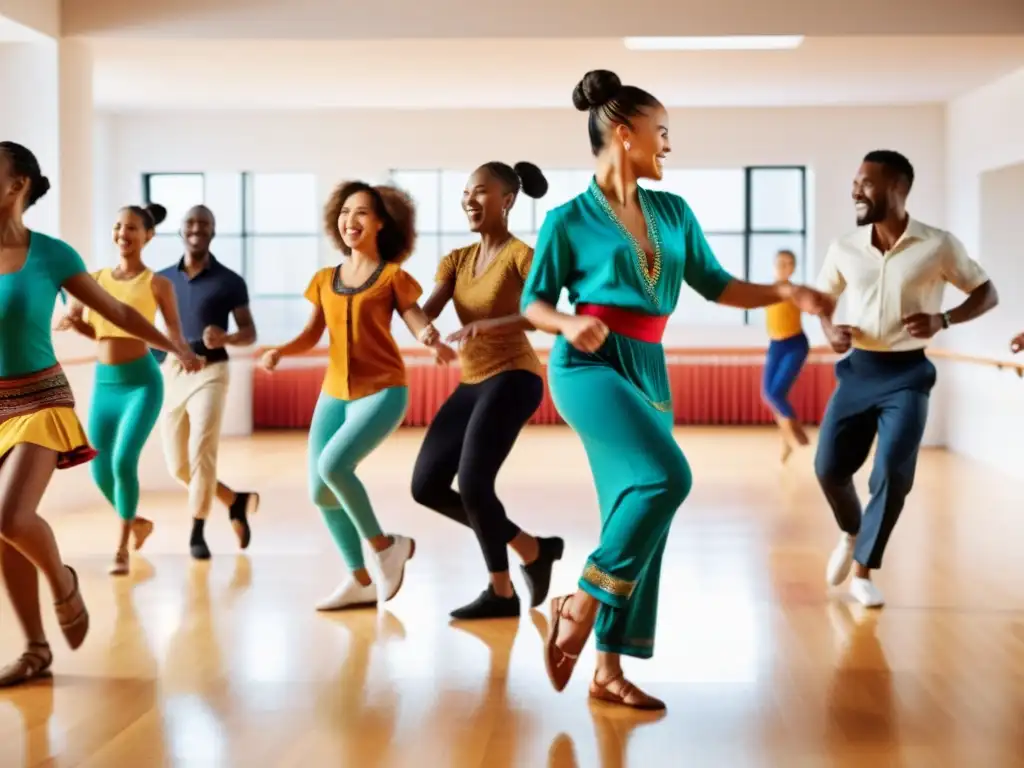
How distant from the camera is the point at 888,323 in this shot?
5.11 metres

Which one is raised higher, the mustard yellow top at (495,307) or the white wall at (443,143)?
the white wall at (443,143)

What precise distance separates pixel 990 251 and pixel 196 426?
7.19 meters

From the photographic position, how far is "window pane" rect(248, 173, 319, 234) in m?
13.8

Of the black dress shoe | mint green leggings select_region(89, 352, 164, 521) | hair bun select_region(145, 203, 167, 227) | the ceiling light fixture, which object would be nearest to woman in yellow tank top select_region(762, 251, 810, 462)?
the ceiling light fixture

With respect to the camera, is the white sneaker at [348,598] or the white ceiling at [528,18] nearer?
the white sneaker at [348,598]

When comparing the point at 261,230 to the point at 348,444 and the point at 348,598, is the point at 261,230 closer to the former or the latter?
the point at 348,598

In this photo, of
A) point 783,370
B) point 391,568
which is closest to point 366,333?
point 391,568

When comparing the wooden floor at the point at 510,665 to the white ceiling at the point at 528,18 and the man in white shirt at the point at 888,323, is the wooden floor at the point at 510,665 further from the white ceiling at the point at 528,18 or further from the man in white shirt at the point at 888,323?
the white ceiling at the point at 528,18

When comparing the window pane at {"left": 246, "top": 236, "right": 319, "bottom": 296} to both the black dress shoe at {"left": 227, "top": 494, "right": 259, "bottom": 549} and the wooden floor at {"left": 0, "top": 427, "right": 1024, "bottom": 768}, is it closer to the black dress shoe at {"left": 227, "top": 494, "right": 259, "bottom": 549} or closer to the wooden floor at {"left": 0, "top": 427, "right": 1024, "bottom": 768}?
the wooden floor at {"left": 0, "top": 427, "right": 1024, "bottom": 768}

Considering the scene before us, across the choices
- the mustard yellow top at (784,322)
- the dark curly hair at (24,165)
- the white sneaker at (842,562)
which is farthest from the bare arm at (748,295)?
the mustard yellow top at (784,322)

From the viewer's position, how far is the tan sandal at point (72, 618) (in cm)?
402

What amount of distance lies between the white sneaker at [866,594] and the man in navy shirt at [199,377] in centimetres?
270

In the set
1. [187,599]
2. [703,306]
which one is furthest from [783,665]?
[703,306]

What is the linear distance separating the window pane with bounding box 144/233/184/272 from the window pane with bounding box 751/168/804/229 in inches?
216
